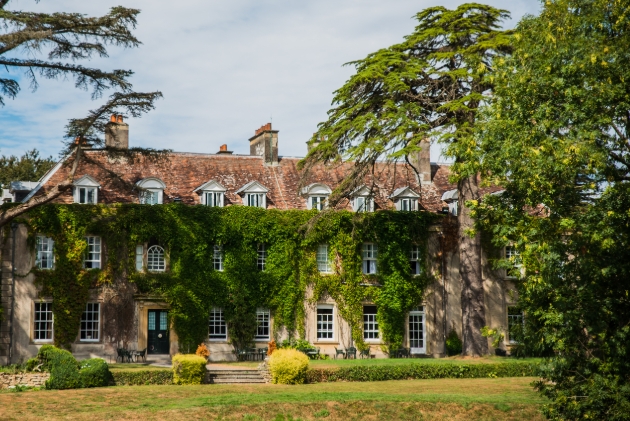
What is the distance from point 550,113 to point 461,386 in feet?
34.2

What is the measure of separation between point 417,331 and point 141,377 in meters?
15.2

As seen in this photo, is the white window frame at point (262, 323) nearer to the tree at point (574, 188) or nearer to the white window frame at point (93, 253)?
the white window frame at point (93, 253)

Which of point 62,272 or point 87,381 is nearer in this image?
point 87,381

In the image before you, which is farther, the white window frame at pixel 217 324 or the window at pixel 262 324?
the window at pixel 262 324

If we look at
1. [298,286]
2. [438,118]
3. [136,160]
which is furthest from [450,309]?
[136,160]

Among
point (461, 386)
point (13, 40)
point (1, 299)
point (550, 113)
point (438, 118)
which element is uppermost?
point (13, 40)

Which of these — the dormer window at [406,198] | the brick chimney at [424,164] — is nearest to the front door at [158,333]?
the dormer window at [406,198]

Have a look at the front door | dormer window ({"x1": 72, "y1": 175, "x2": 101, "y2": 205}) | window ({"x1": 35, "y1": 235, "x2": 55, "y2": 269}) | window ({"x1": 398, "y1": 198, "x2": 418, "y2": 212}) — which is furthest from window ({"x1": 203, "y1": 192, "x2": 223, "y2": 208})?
window ({"x1": 398, "y1": 198, "x2": 418, "y2": 212})

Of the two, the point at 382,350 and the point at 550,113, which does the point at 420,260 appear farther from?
the point at 550,113

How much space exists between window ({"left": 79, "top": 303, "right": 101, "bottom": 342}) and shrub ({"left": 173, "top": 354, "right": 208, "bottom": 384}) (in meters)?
8.83

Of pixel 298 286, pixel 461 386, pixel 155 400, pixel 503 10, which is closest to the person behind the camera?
pixel 155 400

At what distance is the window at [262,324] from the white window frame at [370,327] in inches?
176

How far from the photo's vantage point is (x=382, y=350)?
37.3 m

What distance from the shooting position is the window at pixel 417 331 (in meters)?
37.9
